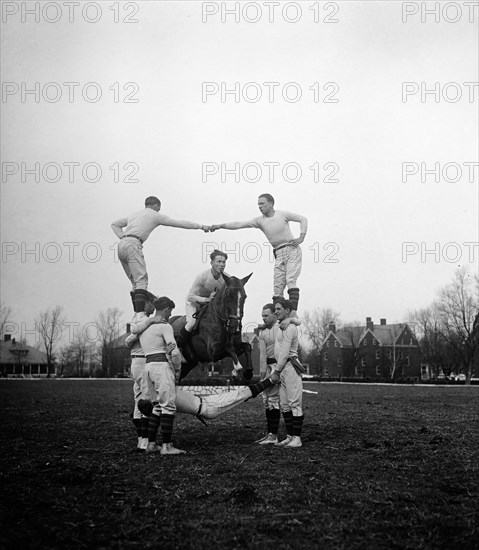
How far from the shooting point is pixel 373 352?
83188mm

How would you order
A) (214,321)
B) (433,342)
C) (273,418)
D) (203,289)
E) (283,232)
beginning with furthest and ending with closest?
(433,342), (283,232), (203,289), (273,418), (214,321)

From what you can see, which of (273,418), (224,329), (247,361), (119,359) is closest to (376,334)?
(119,359)

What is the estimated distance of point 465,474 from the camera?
7645mm

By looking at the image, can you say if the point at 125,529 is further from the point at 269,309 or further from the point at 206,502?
the point at 269,309

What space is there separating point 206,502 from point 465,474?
360cm

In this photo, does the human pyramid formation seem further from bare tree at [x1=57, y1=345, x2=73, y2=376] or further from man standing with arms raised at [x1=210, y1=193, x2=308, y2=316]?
bare tree at [x1=57, y1=345, x2=73, y2=376]

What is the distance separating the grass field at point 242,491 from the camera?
493cm

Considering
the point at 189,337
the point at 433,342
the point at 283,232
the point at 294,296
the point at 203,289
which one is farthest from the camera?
the point at 433,342

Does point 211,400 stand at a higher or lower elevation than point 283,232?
lower

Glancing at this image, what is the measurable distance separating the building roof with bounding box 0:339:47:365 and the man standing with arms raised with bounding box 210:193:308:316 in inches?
3205

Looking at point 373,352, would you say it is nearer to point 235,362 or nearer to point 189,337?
point 189,337

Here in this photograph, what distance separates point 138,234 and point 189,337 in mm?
2241

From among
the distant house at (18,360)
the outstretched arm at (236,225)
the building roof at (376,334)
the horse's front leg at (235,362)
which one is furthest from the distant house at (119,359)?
the horse's front leg at (235,362)

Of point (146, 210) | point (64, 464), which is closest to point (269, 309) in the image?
point (146, 210)
